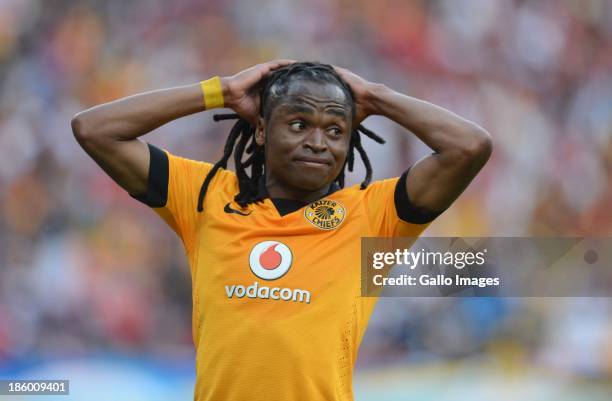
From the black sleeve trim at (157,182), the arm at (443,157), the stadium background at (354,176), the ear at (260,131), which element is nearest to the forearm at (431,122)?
the arm at (443,157)

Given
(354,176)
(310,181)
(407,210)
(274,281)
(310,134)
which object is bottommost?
(274,281)

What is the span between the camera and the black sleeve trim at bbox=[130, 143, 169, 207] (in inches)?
110

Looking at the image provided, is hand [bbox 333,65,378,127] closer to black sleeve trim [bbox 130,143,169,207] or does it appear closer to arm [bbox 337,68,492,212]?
arm [bbox 337,68,492,212]

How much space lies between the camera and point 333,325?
8.32ft

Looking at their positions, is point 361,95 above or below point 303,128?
above

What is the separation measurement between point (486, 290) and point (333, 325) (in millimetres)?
3252

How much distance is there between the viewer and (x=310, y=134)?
2.70 m

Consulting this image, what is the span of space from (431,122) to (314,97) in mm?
388

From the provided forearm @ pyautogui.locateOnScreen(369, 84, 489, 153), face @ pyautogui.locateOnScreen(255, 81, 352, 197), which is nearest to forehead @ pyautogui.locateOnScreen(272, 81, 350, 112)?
face @ pyautogui.locateOnScreen(255, 81, 352, 197)

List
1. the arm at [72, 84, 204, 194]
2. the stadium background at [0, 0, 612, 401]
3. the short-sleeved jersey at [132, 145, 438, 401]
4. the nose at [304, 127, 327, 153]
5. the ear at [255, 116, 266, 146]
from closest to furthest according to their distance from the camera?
the short-sleeved jersey at [132, 145, 438, 401]
the nose at [304, 127, 327, 153]
the arm at [72, 84, 204, 194]
the ear at [255, 116, 266, 146]
the stadium background at [0, 0, 612, 401]

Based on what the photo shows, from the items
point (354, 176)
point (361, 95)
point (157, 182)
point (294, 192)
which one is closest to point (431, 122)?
point (361, 95)

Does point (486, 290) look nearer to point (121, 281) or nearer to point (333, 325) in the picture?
point (121, 281)

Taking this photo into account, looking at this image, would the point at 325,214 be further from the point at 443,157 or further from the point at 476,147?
the point at 476,147

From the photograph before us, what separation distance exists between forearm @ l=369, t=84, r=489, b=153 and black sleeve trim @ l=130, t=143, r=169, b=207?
28.7 inches
